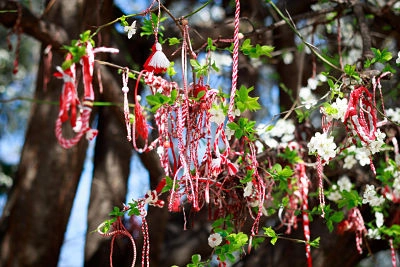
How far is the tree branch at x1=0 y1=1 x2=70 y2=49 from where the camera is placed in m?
2.06

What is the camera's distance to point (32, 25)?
208cm

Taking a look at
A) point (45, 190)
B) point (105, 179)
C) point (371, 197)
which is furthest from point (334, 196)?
point (105, 179)

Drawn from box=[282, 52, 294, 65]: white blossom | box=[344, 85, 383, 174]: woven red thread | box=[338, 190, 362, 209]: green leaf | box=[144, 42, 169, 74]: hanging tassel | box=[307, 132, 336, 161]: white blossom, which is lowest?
box=[338, 190, 362, 209]: green leaf

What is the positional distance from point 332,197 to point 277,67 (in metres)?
1.39

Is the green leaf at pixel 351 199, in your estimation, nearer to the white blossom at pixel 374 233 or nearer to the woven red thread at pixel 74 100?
the white blossom at pixel 374 233

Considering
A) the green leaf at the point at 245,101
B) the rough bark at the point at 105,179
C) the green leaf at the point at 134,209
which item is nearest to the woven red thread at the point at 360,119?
the green leaf at the point at 245,101

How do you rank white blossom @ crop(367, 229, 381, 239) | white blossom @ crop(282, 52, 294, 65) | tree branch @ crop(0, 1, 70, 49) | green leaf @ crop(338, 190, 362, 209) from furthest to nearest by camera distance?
white blossom @ crop(282, 52, 294, 65) → tree branch @ crop(0, 1, 70, 49) → white blossom @ crop(367, 229, 381, 239) → green leaf @ crop(338, 190, 362, 209)

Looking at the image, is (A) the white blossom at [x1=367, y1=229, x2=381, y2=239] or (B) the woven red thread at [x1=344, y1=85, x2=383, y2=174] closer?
(B) the woven red thread at [x1=344, y1=85, x2=383, y2=174]

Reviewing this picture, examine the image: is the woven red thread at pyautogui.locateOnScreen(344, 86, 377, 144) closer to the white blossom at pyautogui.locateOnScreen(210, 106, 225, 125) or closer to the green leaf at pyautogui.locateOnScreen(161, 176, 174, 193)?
the white blossom at pyautogui.locateOnScreen(210, 106, 225, 125)

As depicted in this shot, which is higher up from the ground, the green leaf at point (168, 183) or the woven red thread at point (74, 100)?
the woven red thread at point (74, 100)

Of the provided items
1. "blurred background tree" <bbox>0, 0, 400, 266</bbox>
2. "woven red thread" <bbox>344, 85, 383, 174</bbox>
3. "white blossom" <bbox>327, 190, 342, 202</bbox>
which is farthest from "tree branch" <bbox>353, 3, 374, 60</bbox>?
"white blossom" <bbox>327, 190, 342, 202</bbox>

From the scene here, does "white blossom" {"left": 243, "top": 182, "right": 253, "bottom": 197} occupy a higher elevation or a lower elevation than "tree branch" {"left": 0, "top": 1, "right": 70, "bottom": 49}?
lower

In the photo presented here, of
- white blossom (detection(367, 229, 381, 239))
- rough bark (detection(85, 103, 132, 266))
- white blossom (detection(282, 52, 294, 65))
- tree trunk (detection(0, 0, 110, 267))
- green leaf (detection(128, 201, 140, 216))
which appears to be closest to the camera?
green leaf (detection(128, 201, 140, 216))

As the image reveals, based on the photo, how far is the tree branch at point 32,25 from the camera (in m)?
2.06
